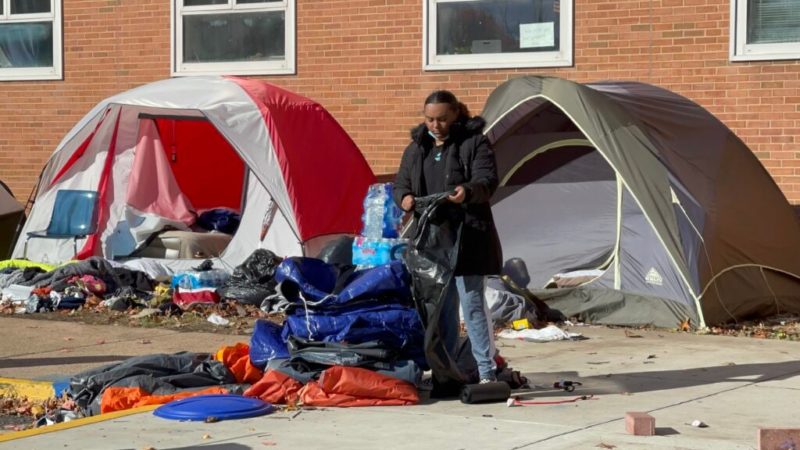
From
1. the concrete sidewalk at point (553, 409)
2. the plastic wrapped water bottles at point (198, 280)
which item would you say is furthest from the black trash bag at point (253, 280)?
the concrete sidewalk at point (553, 409)

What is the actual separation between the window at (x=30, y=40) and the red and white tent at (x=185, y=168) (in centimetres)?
242

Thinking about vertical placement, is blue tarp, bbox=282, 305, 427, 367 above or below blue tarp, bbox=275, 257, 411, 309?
below

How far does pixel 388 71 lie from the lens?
15320mm

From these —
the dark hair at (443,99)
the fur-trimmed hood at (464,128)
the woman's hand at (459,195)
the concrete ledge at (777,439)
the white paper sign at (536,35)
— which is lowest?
the concrete ledge at (777,439)

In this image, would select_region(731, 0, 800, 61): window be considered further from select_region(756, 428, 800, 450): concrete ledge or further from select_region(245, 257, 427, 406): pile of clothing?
→ select_region(756, 428, 800, 450): concrete ledge

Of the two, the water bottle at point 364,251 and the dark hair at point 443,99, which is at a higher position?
the dark hair at point 443,99

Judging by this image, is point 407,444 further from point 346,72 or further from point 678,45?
point 346,72

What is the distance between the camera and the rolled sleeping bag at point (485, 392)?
761 cm

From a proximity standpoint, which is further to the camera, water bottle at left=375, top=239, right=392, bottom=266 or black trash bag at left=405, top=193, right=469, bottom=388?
water bottle at left=375, top=239, right=392, bottom=266

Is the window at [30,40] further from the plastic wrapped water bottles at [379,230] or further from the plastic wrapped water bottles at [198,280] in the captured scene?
the plastic wrapped water bottles at [379,230]

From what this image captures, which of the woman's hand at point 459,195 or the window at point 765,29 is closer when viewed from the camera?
the woman's hand at point 459,195

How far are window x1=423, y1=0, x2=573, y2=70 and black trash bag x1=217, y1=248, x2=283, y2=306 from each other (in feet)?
10.9

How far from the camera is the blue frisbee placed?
7219mm

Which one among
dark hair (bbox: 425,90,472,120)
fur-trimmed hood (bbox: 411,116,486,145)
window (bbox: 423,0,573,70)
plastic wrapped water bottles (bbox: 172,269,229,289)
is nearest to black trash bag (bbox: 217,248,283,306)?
plastic wrapped water bottles (bbox: 172,269,229,289)
